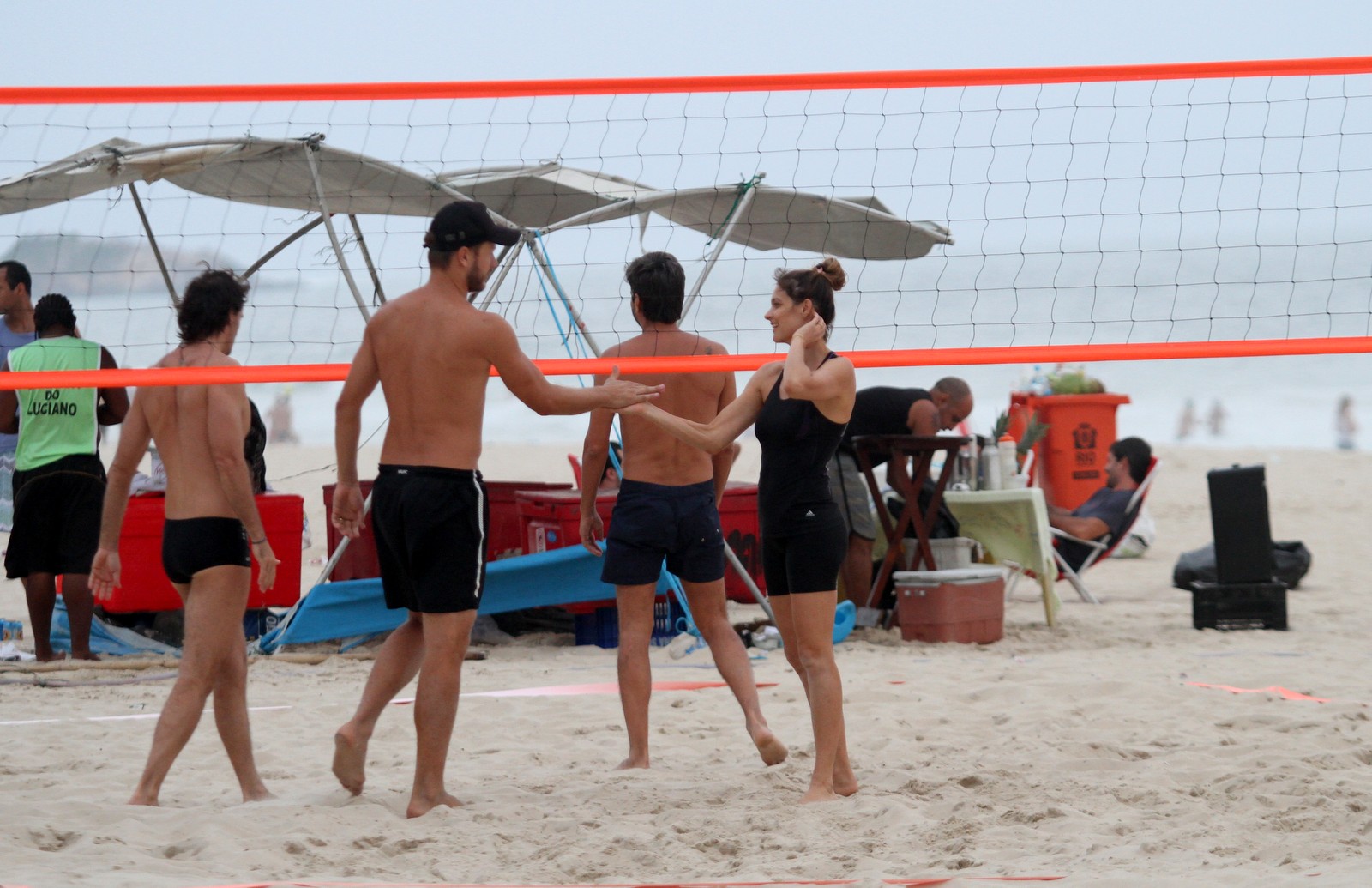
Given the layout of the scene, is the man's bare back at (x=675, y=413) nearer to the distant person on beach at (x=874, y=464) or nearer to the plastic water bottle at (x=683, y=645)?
the plastic water bottle at (x=683, y=645)

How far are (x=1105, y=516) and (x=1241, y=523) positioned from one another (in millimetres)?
1181

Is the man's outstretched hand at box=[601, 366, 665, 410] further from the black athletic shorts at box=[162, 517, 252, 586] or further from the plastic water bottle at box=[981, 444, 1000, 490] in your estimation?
the plastic water bottle at box=[981, 444, 1000, 490]

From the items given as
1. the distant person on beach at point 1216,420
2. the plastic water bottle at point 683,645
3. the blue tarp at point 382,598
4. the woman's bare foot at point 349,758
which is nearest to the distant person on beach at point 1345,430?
the distant person on beach at point 1216,420

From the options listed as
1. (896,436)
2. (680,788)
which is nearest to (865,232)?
(896,436)

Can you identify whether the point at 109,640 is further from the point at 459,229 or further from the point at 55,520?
the point at 459,229

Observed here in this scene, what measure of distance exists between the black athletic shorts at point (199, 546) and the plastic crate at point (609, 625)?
2.94 m

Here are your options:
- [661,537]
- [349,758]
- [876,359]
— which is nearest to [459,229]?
[661,537]

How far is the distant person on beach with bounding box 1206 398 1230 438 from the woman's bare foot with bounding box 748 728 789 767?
24.3 meters

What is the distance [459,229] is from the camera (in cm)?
338

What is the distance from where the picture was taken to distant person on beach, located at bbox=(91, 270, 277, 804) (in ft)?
10.9

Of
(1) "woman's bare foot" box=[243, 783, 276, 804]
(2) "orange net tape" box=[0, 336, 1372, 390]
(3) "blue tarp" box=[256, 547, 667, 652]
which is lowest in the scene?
(1) "woman's bare foot" box=[243, 783, 276, 804]

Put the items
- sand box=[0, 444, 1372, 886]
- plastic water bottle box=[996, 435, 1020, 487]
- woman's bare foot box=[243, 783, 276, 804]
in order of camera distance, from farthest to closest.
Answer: plastic water bottle box=[996, 435, 1020, 487], woman's bare foot box=[243, 783, 276, 804], sand box=[0, 444, 1372, 886]

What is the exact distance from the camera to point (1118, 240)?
4372 cm

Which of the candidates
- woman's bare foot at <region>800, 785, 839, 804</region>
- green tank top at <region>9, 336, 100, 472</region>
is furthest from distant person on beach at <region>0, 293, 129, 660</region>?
woman's bare foot at <region>800, 785, 839, 804</region>
